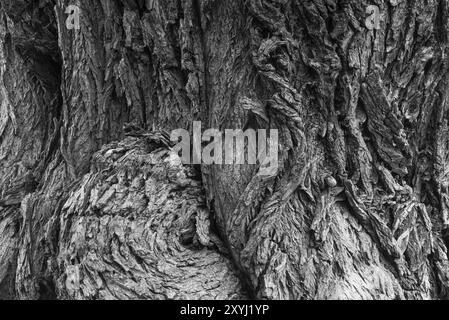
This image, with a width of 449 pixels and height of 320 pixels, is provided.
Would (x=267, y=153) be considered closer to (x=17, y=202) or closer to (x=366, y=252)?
(x=366, y=252)

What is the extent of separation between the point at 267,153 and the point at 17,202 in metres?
1.50

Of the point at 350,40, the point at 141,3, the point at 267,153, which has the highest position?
the point at 141,3

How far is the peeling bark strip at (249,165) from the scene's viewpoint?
2164 mm

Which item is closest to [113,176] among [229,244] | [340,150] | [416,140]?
[229,244]

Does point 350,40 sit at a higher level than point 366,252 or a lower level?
higher

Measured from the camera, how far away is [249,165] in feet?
7.42

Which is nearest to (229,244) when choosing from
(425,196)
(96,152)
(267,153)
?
(267,153)

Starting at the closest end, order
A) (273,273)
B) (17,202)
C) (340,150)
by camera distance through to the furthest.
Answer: (273,273), (340,150), (17,202)

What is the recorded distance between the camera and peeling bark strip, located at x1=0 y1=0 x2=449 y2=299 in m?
2.16

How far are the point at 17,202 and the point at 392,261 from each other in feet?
6.69

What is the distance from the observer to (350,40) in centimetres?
220

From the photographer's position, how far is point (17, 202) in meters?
2.75

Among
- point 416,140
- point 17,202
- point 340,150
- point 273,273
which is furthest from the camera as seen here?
point 17,202

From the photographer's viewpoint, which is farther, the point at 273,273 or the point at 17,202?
the point at 17,202
